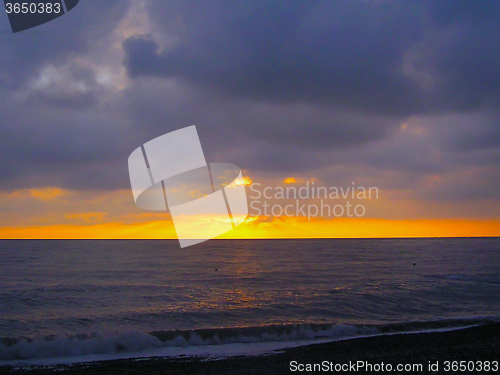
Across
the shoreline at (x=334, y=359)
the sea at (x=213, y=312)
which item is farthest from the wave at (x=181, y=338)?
the shoreline at (x=334, y=359)

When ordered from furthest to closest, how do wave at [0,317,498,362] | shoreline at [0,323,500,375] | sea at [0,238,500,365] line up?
sea at [0,238,500,365]
wave at [0,317,498,362]
shoreline at [0,323,500,375]

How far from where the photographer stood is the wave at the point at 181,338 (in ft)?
51.4

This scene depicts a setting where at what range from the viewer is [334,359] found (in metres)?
12.5

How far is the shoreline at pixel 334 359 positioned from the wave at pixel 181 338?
1.98 meters

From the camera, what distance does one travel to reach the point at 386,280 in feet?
119

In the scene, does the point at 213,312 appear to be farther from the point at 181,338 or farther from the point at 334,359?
the point at 334,359

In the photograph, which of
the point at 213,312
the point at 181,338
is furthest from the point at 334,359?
the point at 213,312

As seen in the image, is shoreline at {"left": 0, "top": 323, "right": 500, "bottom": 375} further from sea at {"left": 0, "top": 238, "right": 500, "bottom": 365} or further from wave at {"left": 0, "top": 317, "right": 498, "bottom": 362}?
wave at {"left": 0, "top": 317, "right": 498, "bottom": 362}

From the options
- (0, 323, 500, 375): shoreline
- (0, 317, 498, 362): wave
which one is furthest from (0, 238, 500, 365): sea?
(0, 323, 500, 375): shoreline

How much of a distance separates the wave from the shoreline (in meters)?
1.98

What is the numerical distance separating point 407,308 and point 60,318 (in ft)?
69.6

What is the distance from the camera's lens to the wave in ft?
51.4

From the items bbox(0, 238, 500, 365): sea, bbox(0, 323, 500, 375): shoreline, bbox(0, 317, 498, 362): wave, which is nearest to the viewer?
bbox(0, 323, 500, 375): shoreline

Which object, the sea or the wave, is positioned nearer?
the wave
